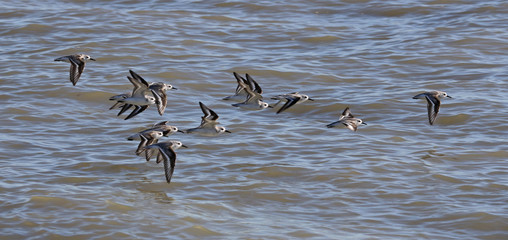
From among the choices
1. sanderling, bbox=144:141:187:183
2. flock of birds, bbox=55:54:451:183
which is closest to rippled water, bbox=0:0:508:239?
sanderling, bbox=144:141:187:183

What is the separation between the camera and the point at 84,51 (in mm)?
21594

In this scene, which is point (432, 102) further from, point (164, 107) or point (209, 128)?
point (164, 107)

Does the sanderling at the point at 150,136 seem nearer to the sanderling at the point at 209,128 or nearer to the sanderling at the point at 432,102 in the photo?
the sanderling at the point at 209,128

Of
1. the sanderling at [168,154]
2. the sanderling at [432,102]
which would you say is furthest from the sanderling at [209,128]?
the sanderling at [432,102]

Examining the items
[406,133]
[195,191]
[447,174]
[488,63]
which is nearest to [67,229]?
[195,191]

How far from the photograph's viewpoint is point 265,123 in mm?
16781

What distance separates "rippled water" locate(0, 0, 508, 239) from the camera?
12.1m

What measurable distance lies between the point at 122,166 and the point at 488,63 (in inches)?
386

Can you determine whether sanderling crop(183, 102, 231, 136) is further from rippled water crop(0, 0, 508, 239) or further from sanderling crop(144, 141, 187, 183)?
sanderling crop(144, 141, 187, 183)

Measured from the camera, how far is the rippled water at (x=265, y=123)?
39.7 feet

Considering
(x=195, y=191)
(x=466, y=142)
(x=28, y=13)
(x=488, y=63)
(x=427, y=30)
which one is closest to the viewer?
(x=195, y=191)

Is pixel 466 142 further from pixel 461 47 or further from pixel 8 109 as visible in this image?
pixel 8 109

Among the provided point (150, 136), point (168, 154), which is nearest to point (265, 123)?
point (150, 136)

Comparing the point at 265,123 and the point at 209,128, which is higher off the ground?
the point at 209,128
